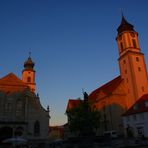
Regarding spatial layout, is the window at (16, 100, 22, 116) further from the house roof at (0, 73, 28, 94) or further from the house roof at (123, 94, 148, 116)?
the house roof at (123, 94, 148, 116)

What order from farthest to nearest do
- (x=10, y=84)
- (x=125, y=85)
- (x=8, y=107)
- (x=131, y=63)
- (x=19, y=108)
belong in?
(x=125, y=85)
(x=131, y=63)
(x=10, y=84)
(x=19, y=108)
(x=8, y=107)

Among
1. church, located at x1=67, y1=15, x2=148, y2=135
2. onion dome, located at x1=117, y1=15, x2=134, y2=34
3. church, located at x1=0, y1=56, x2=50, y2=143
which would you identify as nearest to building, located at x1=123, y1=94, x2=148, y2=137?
church, located at x1=67, y1=15, x2=148, y2=135

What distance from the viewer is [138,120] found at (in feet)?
140

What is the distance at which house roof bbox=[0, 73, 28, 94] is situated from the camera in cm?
4228

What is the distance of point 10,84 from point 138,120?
1011 inches

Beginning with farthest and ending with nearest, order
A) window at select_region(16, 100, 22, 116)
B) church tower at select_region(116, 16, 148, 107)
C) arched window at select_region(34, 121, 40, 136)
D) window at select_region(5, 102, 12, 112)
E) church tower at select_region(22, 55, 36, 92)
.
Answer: church tower at select_region(22, 55, 36, 92) → church tower at select_region(116, 16, 148, 107) → window at select_region(16, 100, 22, 116) → window at select_region(5, 102, 12, 112) → arched window at select_region(34, 121, 40, 136)

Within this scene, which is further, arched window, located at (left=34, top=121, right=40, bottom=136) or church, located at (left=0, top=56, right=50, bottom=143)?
arched window, located at (left=34, top=121, right=40, bottom=136)

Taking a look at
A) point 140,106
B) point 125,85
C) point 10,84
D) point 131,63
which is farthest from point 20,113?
point 131,63

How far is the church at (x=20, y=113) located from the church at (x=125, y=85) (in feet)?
56.9

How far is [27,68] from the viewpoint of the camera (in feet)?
238

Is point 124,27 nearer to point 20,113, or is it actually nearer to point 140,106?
point 140,106

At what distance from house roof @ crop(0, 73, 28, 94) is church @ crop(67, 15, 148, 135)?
20806 millimetres

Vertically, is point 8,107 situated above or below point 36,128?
above

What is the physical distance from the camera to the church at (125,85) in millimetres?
50000
